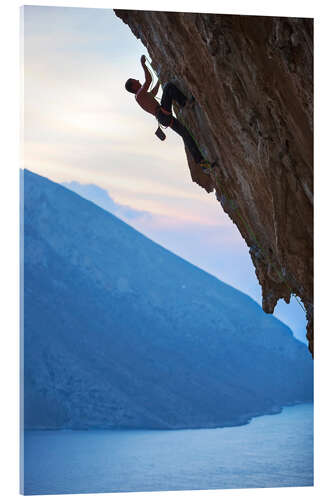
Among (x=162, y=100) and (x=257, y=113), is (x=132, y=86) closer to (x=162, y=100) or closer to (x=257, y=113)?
(x=162, y=100)

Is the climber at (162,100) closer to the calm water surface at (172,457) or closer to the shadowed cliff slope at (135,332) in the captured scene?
the calm water surface at (172,457)

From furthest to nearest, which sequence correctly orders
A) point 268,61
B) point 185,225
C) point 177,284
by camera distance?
point 177,284, point 185,225, point 268,61

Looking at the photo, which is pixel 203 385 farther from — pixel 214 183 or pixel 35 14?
pixel 35 14

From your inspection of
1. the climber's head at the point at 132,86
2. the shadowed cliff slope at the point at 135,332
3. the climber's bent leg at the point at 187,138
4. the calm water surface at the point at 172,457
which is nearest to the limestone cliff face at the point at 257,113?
the climber's bent leg at the point at 187,138

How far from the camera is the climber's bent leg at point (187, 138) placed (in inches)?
271

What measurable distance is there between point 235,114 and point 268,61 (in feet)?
3.16

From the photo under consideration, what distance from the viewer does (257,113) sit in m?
5.60

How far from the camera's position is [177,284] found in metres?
30.5

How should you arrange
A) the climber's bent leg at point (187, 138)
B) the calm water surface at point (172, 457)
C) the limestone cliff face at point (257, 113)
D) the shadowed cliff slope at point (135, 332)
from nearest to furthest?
the limestone cliff face at point (257, 113)
the calm water surface at point (172, 457)
the climber's bent leg at point (187, 138)
the shadowed cliff slope at point (135, 332)

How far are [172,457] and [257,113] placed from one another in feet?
39.4

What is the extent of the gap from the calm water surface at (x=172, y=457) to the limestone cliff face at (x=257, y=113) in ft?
4.93

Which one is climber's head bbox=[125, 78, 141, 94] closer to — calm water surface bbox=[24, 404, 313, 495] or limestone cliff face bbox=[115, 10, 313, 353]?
limestone cliff face bbox=[115, 10, 313, 353]

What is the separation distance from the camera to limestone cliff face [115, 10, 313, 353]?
5.03 meters
